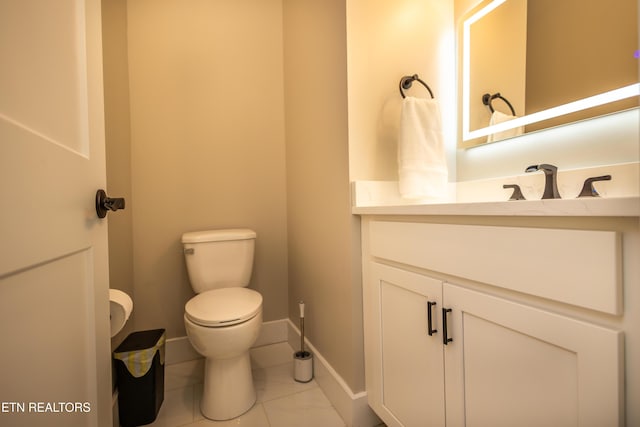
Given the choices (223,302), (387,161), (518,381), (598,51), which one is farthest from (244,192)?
(598,51)

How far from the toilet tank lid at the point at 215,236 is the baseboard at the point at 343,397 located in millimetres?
743

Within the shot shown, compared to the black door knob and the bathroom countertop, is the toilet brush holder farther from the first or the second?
the black door knob

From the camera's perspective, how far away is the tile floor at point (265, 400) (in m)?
1.23

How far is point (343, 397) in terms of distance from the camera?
4.03 ft

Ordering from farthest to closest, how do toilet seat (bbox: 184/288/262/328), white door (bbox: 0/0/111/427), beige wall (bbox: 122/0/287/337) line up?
1. beige wall (bbox: 122/0/287/337)
2. toilet seat (bbox: 184/288/262/328)
3. white door (bbox: 0/0/111/427)

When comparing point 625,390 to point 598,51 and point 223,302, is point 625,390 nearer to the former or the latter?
point 598,51

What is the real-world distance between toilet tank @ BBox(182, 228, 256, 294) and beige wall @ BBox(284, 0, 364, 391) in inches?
12.7

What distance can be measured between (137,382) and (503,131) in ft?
6.25

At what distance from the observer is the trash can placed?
3.86 feet

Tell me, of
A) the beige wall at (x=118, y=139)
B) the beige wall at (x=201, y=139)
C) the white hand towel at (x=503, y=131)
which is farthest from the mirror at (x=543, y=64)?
the beige wall at (x=118, y=139)

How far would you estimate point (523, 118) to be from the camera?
1.18m

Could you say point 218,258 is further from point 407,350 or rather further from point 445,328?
point 445,328

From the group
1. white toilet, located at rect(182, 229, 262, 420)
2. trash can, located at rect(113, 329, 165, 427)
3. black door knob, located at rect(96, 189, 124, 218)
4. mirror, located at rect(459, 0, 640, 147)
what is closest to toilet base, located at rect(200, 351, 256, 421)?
white toilet, located at rect(182, 229, 262, 420)

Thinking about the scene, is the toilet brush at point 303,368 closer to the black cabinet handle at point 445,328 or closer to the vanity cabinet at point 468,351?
the vanity cabinet at point 468,351
